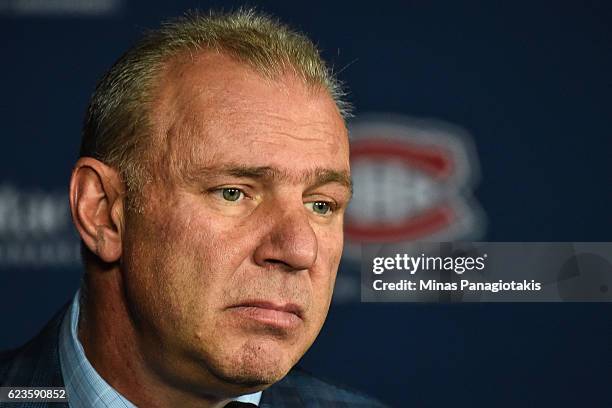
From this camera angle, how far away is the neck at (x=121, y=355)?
1190 millimetres

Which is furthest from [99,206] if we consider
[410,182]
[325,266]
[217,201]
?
[410,182]

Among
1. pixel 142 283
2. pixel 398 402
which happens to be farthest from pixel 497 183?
pixel 142 283

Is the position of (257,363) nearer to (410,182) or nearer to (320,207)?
(320,207)

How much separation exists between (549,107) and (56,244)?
35.5 inches

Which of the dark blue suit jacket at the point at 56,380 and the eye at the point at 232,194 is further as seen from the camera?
the dark blue suit jacket at the point at 56,380

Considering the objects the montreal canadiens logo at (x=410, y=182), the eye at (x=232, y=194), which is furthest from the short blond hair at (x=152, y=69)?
the montreal canadiens logo at (x=410, y=182)

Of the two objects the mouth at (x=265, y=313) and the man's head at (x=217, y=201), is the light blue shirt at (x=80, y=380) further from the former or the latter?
the mouth at (x=265, y=313)

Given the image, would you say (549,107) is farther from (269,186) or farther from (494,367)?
(269,186)

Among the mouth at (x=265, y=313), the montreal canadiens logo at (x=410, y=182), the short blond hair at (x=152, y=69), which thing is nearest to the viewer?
the mouth at (x=265, y=313)

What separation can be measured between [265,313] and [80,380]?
0.98 ft

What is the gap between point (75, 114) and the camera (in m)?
1.81

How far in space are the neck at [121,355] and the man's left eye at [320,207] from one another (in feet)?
0.77

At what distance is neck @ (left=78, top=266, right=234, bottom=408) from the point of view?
119cm

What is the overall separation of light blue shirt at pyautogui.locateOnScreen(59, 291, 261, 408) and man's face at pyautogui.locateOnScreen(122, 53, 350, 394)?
0.26ft
